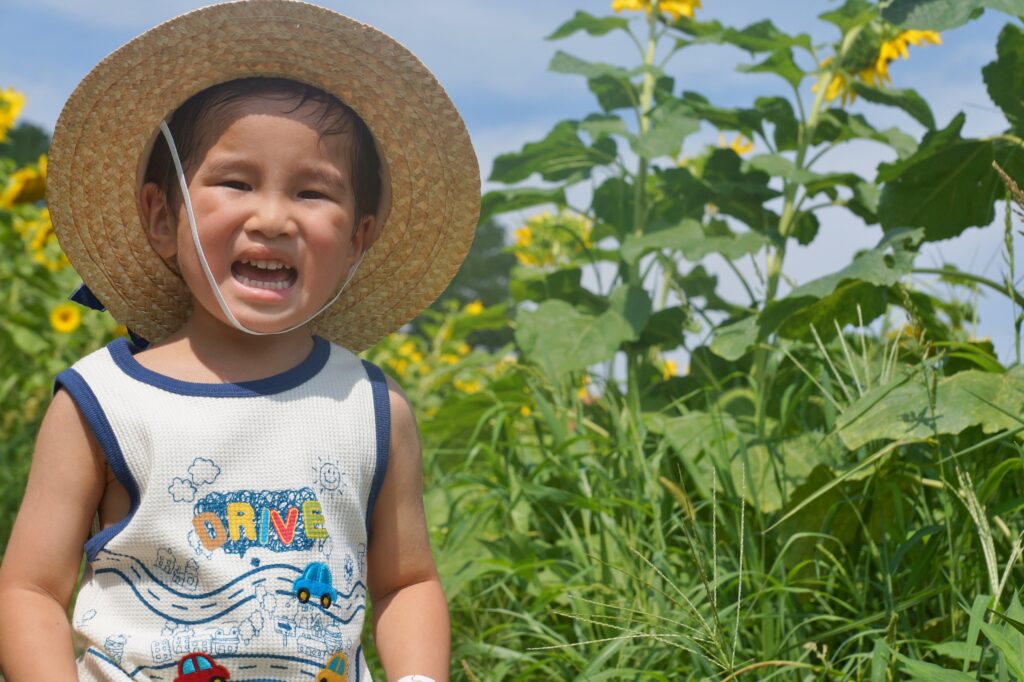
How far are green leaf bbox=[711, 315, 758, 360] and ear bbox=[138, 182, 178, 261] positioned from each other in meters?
1.42

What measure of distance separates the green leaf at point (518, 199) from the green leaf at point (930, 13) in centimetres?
132

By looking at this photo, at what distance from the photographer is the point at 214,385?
158cm

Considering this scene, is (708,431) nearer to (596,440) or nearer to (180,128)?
(596,440)

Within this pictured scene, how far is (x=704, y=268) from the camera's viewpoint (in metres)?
3.86

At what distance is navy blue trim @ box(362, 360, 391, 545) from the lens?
1658mm

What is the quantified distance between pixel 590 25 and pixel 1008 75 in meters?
1.33

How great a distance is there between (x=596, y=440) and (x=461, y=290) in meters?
31.7

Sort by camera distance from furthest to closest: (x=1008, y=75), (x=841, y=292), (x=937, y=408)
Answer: (x=1008, y=75) → (x=841, y=292) → (x=937, y=408)

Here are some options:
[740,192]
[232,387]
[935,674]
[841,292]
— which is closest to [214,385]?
[232,387]

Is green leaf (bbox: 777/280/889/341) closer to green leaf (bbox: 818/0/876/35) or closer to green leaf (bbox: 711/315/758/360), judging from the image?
green leaf (bbox: 711/315/758/360)

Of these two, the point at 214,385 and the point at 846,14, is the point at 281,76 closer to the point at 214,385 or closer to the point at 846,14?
the point at 214,385

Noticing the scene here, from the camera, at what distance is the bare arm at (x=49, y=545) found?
151 cm

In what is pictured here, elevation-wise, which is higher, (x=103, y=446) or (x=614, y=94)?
(x=614, y=94)

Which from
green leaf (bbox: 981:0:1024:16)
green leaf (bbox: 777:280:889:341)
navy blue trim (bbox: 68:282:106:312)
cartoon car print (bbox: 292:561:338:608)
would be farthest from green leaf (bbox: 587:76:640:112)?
cartoon car print (bbox: 292:561:338:608)
